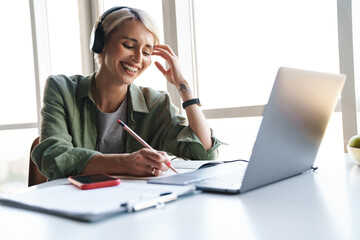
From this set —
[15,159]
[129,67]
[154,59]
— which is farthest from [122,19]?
[15,159]

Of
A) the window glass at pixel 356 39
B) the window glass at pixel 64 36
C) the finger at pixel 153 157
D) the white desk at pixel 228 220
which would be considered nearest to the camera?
the white desk at pixel 228 220

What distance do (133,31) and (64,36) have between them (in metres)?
1.88

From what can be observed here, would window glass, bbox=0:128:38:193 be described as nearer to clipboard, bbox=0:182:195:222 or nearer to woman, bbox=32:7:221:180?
woman, bbox=32:7:221:180

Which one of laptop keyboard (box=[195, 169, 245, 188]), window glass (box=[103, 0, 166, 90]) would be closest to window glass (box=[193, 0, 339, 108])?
window glass (box=[103, 0, 166, 90])

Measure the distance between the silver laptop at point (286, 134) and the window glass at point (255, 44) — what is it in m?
0.91

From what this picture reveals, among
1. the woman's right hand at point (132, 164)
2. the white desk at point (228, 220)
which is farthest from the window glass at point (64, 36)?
the white desk at point (228, 220)

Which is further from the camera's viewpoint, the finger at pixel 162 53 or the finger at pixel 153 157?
the finger at pixel 162 53

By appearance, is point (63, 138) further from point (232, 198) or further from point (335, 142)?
point (335, 142)

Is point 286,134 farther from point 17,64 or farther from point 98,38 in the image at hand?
point 17,64

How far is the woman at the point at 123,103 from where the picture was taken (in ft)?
4.36

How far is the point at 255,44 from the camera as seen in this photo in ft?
6.14

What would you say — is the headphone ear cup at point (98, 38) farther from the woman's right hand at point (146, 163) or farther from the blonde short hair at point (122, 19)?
the woman's right hand at point (146, 163)

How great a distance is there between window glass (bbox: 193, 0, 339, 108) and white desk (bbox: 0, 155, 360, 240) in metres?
1.14

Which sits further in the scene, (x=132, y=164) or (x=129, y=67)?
(x=129, y=67)
